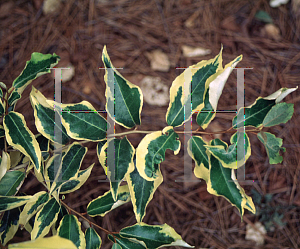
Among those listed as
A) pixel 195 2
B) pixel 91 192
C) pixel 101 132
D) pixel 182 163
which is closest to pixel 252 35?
pixel 195 2

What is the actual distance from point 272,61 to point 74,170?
0.97 metres

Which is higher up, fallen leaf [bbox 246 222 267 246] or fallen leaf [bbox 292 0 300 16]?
fallen leaf [bbox 292 0 300 16]

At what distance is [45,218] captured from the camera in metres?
0.72

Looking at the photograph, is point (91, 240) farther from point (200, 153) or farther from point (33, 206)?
point (200, 153)

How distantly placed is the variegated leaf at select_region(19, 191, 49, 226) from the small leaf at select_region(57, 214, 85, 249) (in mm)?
80

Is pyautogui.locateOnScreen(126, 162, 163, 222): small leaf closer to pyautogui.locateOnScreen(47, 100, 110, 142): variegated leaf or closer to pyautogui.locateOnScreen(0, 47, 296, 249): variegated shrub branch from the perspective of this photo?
pyautogui.locateOnScreen(0, 47, 296, 249): variegated shrub branch

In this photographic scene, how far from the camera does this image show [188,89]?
654mm

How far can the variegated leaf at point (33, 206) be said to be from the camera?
718 mm

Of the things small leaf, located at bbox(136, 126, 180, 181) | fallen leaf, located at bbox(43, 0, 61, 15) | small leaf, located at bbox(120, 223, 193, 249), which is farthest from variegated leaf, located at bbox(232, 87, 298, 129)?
fallen leaf, located at bbox(43, 0, 61, 15)

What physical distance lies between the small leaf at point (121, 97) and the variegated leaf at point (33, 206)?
12.7 inches

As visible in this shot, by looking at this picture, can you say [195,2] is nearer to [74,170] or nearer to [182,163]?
[182,163]

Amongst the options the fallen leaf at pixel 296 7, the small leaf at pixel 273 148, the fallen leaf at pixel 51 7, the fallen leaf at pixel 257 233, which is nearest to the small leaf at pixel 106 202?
the small leaf at pixel 273 148

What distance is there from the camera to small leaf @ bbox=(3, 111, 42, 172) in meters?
0.62

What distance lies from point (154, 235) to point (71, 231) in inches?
9.5
